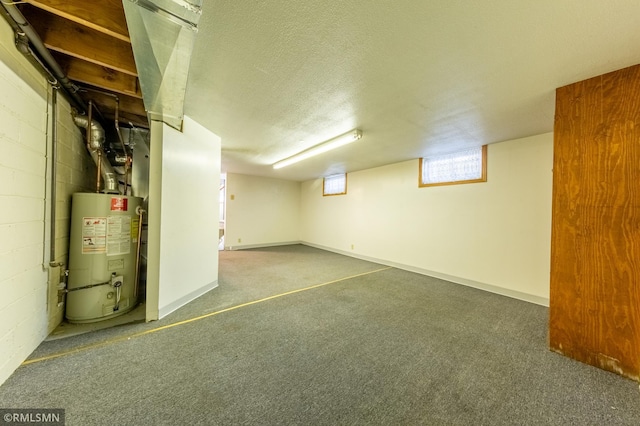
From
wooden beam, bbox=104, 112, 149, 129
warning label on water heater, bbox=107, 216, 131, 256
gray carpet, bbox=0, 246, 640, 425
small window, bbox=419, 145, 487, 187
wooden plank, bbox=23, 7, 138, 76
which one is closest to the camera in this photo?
gray carpet, bbox=0, 246, 640, 425

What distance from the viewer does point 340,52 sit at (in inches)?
57.6

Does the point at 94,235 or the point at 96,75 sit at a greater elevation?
the point at 96,75

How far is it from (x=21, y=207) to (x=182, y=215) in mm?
1154

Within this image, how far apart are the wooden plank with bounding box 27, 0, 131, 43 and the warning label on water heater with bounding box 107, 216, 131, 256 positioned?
5.62 feet

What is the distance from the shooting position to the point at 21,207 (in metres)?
1.53

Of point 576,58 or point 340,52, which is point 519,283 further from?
point 340,52

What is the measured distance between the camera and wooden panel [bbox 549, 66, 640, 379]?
159cm

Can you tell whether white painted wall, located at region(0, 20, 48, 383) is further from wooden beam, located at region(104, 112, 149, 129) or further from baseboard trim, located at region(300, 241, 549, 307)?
baseboard trim, located at region(300, 241, 549, 307)

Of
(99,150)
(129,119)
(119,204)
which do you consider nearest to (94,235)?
(119,204)

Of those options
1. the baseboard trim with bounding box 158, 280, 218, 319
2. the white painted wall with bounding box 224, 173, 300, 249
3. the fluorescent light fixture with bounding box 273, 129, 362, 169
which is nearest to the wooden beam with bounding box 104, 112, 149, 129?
the fluorescent light fixture with bounding box 273, 129, 362, 169

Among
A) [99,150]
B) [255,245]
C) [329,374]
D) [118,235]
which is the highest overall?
[99,150]

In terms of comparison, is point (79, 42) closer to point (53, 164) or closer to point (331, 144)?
point (53, 164)

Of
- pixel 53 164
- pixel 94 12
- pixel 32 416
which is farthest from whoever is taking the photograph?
pixel 53 164

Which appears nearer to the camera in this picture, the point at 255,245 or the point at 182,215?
the point at 182,215
